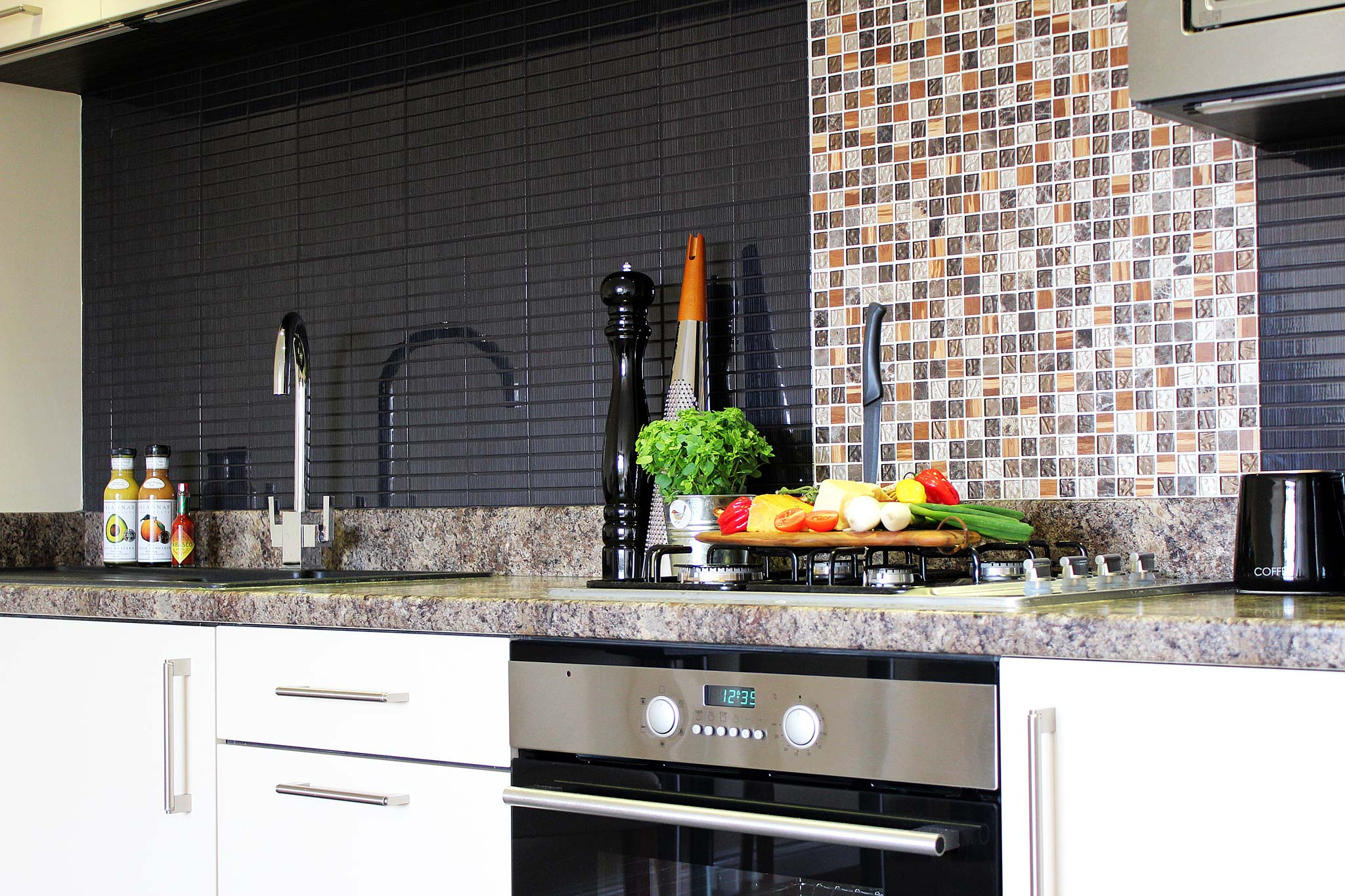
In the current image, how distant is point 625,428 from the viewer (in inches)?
79.0

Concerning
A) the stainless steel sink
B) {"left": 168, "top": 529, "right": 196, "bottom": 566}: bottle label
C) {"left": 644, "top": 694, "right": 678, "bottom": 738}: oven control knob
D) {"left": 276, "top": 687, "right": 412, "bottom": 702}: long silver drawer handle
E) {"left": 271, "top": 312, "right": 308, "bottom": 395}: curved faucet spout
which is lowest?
{"left": 276, "top": 687, "right": 412, "bottom": 702}: long silver drawer handle

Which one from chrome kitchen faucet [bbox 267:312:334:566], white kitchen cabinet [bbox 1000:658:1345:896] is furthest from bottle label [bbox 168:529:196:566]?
white kitchen cabinet [bbox 1000:658:1345:896]

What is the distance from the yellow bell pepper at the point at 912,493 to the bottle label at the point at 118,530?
5.49 feet

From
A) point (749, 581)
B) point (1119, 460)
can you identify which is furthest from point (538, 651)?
point (1119, 460)

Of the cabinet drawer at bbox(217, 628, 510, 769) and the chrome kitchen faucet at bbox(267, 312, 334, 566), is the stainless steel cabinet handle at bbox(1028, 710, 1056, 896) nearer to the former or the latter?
the cabinet drawer at bbox(217, 628, 510, 769)

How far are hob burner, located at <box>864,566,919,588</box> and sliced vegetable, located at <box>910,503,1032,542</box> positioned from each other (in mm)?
90

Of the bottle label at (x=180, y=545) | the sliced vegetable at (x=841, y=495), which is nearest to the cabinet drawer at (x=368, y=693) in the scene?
the sliced vegetable at (x=841, y=495)

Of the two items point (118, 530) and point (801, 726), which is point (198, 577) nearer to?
point (118, 530)

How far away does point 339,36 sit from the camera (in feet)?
8.50

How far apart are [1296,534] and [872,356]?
0.57m

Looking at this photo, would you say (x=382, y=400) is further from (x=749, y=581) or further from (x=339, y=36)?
(x=749, y=581)

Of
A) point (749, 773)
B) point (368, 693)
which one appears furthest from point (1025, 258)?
point (368, 693)

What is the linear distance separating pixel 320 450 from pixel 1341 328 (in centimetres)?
178

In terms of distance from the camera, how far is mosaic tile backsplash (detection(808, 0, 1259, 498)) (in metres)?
1.73
